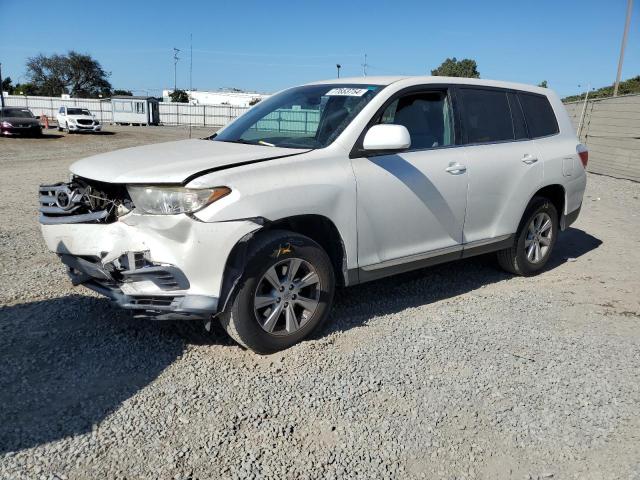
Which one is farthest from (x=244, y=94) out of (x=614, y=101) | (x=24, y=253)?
(x=24, y=253)

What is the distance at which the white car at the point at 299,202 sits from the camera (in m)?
3.35

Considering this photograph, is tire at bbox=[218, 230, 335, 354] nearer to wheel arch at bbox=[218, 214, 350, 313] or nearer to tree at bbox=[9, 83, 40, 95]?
wheel arch at bbox=[218, 214, 350, 313]

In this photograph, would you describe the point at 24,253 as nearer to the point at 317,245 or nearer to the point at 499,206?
the point at 317,245

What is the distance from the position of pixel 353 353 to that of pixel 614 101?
1431cm

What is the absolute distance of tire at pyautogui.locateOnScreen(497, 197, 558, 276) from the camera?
5.51 metres

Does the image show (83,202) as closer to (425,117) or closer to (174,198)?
(174,198)

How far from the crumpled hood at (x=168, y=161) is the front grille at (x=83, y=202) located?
104 mm

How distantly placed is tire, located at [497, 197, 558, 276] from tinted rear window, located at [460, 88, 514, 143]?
0.83 meters

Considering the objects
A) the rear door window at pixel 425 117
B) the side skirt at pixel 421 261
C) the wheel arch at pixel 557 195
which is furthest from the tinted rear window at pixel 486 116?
the side skirt at pixel 421 261

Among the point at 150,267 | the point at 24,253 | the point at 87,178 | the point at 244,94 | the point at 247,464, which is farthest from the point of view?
the point at 244,94

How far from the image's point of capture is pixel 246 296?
3494 mm

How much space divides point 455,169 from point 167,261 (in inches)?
98.6

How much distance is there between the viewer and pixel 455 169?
459 cm

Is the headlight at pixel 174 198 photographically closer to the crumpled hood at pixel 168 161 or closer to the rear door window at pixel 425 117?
the crumpled hood at pixel 168 161
